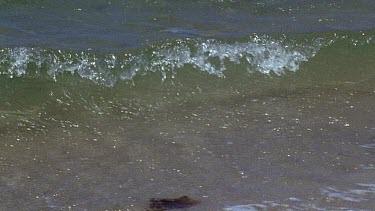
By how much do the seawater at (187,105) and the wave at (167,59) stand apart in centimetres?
1

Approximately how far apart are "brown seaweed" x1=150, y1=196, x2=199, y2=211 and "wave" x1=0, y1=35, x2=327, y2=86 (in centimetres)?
197

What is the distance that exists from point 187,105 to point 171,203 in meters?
1.69

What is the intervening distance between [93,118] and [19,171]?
0.97 m

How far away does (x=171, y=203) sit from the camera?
499 centimetres

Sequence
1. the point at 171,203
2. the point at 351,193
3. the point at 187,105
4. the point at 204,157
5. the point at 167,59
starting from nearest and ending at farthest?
1. the point at 171,203
2. the point at 351,193
3. the point at 204,157
4. the point at 187,105
5. the point at 167,59

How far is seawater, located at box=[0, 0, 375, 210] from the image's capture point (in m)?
5.20

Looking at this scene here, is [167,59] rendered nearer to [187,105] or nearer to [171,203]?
[187,105]

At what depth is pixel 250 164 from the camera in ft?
18.2

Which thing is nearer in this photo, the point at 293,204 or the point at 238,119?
the point at 293,204

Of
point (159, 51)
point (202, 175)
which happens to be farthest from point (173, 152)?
point (159, 51)

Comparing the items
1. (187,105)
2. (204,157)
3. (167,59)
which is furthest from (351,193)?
(167,59)

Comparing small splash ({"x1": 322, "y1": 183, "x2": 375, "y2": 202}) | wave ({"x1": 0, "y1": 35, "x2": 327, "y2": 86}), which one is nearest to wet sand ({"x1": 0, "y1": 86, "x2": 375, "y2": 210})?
small splash ({"x1": 322, "y1": 183, "x2": 375, "y2": 202})

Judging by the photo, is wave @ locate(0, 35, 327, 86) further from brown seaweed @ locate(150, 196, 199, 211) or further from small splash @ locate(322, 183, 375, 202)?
small splash @ locate(322, 183, 375, 202)

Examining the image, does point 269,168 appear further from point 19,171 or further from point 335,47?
point 335,47
